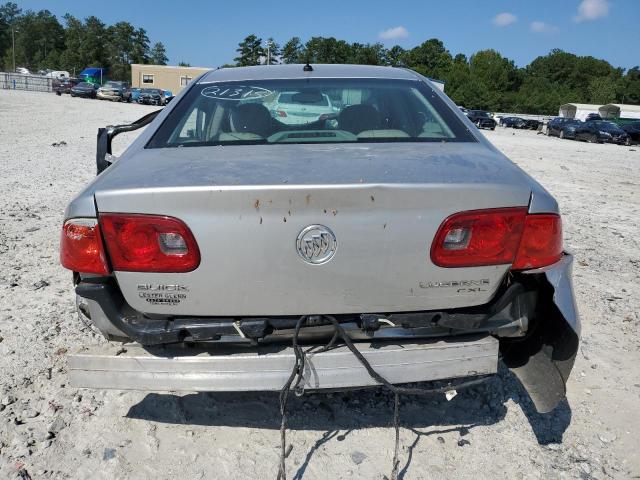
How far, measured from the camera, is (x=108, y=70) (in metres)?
112

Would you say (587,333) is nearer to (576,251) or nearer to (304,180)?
(576,251)

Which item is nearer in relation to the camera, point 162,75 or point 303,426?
point 303,426

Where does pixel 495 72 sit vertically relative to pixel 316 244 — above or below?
above

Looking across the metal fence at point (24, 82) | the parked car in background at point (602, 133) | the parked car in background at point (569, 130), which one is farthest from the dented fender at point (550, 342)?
the metal fence at point (24, 82)

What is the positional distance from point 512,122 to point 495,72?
183 ft

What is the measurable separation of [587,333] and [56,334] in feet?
11.3

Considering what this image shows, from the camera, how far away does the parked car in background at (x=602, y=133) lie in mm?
32594

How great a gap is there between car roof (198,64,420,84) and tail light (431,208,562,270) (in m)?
1.54

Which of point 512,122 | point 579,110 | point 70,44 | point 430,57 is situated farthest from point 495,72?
point 70,44

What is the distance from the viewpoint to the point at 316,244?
1885mm

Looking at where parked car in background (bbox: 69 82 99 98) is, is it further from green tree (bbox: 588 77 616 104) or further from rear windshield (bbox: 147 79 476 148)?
green tree (bbox: 588 77 616 104)

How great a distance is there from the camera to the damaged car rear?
1.87 meters

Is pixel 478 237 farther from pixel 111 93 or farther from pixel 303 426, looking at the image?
pixel 111 93

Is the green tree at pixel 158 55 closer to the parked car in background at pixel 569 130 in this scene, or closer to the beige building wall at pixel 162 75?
the beige building wall at pixel 162 75
